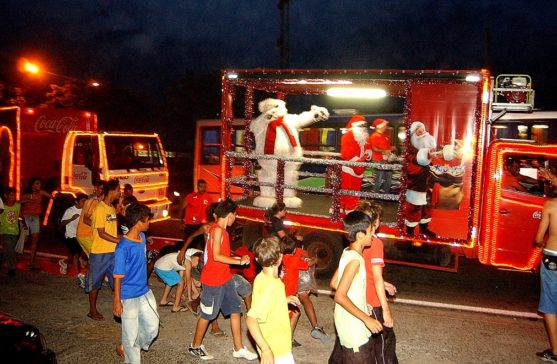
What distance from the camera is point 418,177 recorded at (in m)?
6.67

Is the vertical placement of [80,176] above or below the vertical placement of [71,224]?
above

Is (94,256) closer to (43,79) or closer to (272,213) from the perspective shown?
(272,213)

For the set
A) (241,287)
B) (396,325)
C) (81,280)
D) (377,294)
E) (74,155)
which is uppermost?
(74,155)

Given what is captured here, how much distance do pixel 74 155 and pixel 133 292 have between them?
808 cm

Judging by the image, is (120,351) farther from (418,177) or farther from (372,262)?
(418,177)

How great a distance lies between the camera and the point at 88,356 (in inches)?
197

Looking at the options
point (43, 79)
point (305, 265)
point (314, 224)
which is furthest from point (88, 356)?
point (43, 79)

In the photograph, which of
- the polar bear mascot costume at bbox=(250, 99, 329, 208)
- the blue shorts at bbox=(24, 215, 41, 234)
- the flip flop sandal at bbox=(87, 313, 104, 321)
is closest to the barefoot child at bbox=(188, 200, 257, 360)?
the flip flop sandal at bbox=(87, 313, 104, 321)

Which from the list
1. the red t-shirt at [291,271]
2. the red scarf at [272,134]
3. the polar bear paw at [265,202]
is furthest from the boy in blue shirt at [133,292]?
the red scarf at [272,134]

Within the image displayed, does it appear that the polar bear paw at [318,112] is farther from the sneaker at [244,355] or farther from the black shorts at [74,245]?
the sneaker at [244,355]

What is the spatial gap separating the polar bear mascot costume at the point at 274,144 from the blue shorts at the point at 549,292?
4.13 metres

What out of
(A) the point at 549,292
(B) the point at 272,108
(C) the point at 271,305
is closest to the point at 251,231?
(B) the point at 272,108

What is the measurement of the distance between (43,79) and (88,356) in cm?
1770

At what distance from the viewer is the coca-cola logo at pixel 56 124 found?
12.3 m
